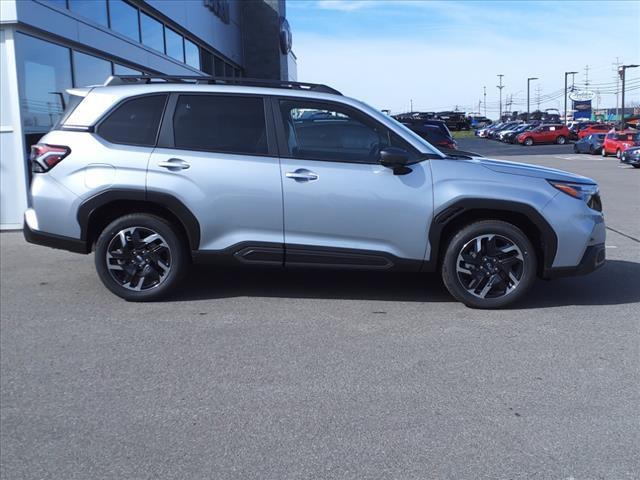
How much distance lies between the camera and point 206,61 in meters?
25.3

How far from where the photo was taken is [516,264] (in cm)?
579

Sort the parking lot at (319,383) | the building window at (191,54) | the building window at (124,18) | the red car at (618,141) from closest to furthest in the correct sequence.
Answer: the parking lot at (319,383), the building window at (124,18), the building window at (191,54), the red car at (618,141)

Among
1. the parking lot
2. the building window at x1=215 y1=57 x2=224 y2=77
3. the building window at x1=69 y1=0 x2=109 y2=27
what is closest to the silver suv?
the parking lot

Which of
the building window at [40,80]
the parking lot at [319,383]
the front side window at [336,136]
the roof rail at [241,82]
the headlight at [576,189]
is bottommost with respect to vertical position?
the parking lot at [319,383]

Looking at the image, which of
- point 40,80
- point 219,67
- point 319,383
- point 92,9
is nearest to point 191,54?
point 219,67

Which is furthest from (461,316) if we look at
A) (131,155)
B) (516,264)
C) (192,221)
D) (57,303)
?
(57,303)

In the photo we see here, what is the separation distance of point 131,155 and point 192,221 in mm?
790

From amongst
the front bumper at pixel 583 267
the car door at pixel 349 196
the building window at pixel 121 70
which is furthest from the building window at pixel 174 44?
the front bumper at pixel 583 267

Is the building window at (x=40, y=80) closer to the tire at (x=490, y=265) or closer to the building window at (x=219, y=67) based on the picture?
the tire at (x=490, y=265)

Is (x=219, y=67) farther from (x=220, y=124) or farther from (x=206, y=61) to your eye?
(x=220, y=124)

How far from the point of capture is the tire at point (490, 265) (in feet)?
18.8

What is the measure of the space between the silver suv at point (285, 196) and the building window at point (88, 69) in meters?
6.53

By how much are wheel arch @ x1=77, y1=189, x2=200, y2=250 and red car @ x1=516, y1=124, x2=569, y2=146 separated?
50476 mm

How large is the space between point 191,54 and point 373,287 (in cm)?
1762
